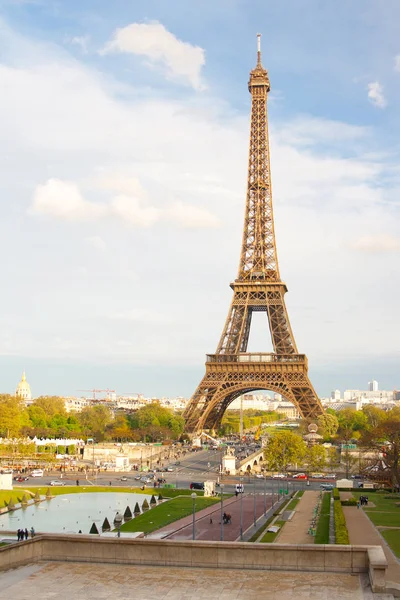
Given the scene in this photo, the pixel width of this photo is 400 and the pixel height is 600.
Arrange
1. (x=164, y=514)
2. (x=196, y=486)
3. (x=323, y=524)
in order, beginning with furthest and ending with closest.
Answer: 1. (x=196, y=486)
2. (x=164, y=514)
3. (x=323, y=524)

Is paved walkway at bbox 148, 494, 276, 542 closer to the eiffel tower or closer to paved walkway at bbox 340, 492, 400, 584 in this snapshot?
paved walkway at bbox 340, 492, 400, 584

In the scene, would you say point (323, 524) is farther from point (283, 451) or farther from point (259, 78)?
point (259, 78)

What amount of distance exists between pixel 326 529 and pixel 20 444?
69.0 meters

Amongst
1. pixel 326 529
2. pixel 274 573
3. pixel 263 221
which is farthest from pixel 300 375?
pixel 274 573

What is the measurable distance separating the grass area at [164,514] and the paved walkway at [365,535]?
12.1 m

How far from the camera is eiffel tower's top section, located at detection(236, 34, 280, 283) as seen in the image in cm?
11950

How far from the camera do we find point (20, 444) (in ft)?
340

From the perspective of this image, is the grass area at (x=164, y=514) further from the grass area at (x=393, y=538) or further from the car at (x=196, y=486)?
the grass area at (x=393, y=538)

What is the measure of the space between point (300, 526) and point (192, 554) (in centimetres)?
2104

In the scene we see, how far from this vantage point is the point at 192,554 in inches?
1040

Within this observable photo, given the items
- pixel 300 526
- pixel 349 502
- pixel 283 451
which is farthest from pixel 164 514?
pixel 283 451

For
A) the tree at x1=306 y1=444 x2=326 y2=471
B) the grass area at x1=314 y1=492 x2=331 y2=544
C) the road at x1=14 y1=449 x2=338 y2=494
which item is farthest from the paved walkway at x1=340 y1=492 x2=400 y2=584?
the tree at x1=306 y1=444 x2=326 y2=471

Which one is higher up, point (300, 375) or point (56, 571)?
point (300, 375)

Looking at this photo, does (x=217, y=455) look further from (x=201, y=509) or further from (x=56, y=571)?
(x=56, y=571)
